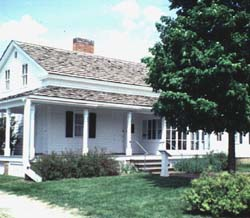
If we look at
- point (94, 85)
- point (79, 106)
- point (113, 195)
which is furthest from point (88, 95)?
point (113, 195)

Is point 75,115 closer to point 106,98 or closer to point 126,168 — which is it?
point 106,98

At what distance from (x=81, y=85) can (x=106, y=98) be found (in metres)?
1.78

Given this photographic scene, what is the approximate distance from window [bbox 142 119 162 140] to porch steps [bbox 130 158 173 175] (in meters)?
3.84

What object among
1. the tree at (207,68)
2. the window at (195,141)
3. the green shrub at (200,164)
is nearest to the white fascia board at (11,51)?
the green shrub at (200,164)

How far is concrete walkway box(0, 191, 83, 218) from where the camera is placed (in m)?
11.5

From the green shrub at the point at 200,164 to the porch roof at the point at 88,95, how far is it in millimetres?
4125

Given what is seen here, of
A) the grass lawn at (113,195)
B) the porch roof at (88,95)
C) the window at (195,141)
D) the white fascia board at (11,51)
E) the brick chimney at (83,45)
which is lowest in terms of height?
the grass lawn at (113,195)

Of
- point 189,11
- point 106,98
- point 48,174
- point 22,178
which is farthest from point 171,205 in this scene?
point 106,98

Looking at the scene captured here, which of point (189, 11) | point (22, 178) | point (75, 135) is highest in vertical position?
point (189, 11)

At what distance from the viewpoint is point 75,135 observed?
2502 centimetres

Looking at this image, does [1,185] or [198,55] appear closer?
[198,55]

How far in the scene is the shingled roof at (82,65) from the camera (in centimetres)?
2531

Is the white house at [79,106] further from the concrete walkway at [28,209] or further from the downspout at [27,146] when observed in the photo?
the concrete walkway at [28,209]

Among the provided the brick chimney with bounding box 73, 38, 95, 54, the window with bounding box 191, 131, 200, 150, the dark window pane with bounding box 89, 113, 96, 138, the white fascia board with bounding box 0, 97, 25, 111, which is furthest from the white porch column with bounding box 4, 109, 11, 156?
the window with bounding box 191, 131, 200, 150
